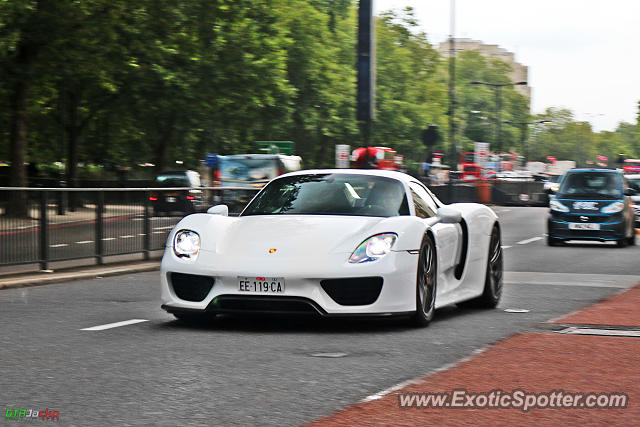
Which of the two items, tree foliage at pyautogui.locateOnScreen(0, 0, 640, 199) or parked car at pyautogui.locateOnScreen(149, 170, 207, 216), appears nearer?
parked car at pyautogui.locateOnScreen(149, 170, 207, 216)

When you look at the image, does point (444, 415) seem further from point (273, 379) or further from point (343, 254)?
point (343, 254)

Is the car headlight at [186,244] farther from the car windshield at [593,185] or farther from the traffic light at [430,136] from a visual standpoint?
the traffic light at [430,136]

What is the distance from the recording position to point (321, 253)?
8.29m

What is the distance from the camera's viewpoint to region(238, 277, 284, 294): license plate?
8180 mm

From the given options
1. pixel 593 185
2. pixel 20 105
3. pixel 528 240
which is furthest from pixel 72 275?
pixel 20 105

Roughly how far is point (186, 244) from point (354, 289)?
54.3 inches

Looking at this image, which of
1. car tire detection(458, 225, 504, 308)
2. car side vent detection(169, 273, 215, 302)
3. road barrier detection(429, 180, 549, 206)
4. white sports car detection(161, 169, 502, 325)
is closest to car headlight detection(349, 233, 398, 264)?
white sports car detection(161, 169, 502, 325)

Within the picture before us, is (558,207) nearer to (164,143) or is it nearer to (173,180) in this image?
(173,180)

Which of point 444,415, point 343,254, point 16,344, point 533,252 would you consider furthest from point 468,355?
point 533,252

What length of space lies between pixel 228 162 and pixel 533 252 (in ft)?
65.1

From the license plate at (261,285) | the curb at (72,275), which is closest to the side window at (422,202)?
the license plate at (261,285)

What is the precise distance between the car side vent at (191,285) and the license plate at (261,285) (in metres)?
0.28

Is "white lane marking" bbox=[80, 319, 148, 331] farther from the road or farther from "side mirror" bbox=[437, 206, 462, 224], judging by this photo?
"side mirror" bbox=[437, 206, 462, 224]

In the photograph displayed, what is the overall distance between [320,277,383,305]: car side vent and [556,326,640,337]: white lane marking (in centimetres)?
Result: 151
